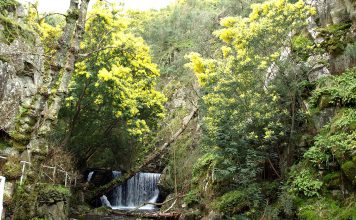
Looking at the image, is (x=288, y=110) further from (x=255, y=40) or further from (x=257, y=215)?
A: (x=257, y=215)

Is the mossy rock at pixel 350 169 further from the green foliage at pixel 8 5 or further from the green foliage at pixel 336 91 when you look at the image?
the green foliage at pixel 8 5

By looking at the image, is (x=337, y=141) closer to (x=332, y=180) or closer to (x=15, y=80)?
(x=332, y=180)

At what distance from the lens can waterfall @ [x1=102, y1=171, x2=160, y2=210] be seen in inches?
808

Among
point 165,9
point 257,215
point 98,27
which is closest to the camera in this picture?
point 257,215

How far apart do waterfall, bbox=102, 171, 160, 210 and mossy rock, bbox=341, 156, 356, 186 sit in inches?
554

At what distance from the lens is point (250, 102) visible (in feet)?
35.0

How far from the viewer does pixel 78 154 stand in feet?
54.1

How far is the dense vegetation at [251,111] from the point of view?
853 cm

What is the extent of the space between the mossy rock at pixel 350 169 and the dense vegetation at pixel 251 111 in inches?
1.0

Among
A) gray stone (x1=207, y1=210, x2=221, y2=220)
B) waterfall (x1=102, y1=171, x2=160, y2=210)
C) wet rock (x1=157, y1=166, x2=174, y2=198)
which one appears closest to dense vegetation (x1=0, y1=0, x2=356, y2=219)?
gray stone (x1=207, y1=210, x2=221, y2=220)

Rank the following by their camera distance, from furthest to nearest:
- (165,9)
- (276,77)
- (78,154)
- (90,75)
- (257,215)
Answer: (165,9)
(78,154)
(90,75)
(276,77)
(257,215)

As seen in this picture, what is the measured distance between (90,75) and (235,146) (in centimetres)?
619

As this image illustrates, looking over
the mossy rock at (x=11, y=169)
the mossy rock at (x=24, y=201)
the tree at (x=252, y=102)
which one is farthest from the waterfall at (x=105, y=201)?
the mossy rock at (x=11, y=169)

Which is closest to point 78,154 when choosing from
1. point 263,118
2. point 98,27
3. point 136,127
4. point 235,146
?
point 136,127
